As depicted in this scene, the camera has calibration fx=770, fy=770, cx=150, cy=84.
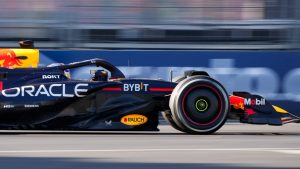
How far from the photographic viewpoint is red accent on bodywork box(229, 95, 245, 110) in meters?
11.0

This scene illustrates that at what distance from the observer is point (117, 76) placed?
11.0 m

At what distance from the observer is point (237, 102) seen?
11008 millimetres

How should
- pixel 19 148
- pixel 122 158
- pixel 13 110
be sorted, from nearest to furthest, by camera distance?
pixel 122 158
pixel 19 148
pixel 13 110

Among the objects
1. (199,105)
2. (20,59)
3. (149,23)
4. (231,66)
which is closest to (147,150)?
(199,105)

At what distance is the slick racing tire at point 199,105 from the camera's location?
34.6ft

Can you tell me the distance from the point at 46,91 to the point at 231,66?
4905 millimetres

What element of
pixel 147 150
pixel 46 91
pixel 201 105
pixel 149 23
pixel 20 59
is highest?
pixel 149 23

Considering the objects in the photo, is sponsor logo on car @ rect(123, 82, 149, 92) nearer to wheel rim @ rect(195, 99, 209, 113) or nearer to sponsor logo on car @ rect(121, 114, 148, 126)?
sponsor logo on car @ rect(121, 114, 148, 126)

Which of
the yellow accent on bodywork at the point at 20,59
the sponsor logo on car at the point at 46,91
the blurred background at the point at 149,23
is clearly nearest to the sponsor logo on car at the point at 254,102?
the sponsor logo on car at the point at 46,91

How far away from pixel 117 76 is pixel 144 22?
245 inches

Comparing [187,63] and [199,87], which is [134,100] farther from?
[187,63]

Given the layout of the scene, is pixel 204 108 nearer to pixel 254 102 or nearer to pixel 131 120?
pixel 254 102

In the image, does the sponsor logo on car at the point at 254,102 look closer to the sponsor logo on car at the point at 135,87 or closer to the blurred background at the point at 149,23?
the sponsor logo on car at the point at 135,87

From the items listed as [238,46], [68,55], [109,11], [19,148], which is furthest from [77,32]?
[19,148]
